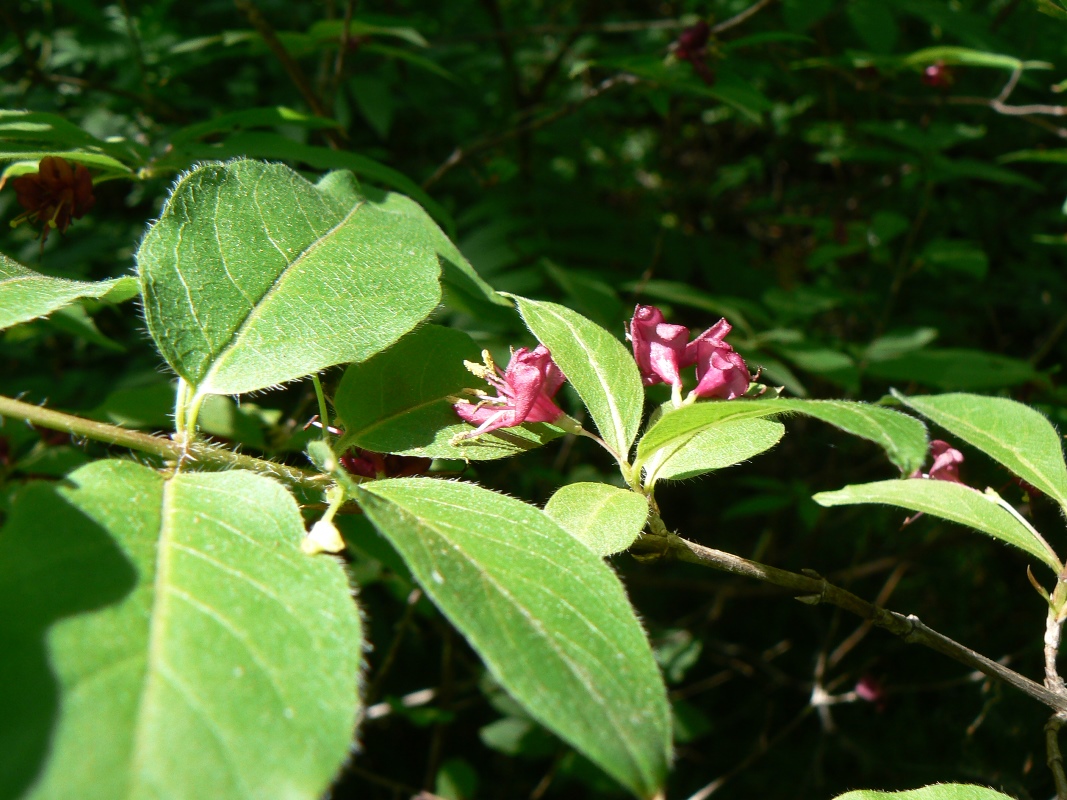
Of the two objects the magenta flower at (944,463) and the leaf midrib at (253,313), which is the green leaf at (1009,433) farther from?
the leaf midrib at (253,313)

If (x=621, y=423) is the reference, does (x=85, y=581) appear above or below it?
above

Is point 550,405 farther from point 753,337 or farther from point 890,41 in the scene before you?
point 890,41

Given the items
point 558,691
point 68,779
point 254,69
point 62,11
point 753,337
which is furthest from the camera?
point 62,11

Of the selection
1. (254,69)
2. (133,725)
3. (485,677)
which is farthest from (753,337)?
(254,69)

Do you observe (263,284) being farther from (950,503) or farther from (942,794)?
(942,794)

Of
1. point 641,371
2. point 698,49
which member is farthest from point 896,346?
point 641,371

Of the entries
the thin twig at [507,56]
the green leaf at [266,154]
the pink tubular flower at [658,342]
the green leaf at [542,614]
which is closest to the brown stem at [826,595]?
the green leaf at [542,614]
